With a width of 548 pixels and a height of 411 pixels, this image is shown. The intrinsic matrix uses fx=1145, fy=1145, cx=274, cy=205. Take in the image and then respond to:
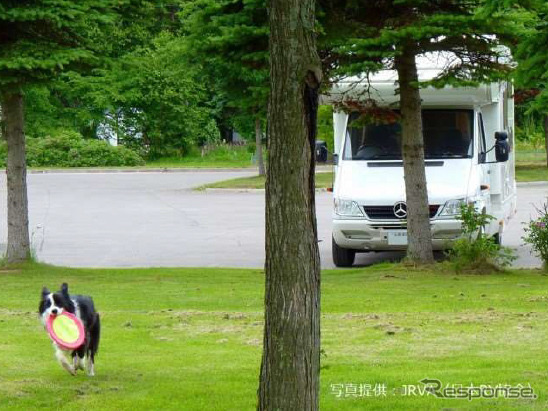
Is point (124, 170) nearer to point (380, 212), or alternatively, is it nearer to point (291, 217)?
point (380, 212)

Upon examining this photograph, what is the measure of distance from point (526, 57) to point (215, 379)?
609 centimetres

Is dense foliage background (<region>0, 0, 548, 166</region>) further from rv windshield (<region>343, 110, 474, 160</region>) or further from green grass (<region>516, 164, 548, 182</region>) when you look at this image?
rv windshield (<region>343, 110, 474, 160</region>)

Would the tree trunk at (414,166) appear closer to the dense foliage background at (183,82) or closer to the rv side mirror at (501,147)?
the dense foliage background at (183,82)

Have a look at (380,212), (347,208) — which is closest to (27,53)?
(347,208)

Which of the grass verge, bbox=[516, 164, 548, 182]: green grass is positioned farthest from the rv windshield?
bbox=[516, 164, 548, 182]: green grass

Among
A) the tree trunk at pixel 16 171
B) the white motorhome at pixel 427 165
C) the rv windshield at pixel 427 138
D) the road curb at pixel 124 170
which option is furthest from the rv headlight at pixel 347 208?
the road curb at pixel 124 170

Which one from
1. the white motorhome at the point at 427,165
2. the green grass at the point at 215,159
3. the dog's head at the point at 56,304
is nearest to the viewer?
the dog's head at the point at 56,304

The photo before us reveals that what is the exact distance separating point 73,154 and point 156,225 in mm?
29482

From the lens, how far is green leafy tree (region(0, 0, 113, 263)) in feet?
48.2

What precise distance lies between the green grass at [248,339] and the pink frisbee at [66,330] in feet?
0.99

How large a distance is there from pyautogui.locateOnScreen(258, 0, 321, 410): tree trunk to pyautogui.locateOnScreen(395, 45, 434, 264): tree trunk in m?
10.7

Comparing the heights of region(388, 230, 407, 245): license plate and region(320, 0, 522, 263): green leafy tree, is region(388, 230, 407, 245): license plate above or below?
below

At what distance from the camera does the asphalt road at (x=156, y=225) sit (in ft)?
66.1

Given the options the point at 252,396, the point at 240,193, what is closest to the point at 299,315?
the point at 252,396
